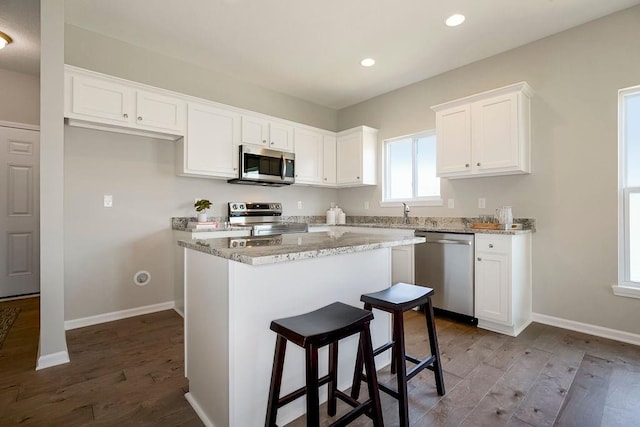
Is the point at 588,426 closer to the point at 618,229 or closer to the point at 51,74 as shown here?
the point at 618,229

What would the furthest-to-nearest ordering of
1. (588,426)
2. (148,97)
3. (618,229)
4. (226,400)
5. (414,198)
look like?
(414,198)
(148,97)
(618,229)
(588,426)
(226,400)

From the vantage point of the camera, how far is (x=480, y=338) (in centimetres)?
262

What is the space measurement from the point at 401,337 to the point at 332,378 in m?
0.42

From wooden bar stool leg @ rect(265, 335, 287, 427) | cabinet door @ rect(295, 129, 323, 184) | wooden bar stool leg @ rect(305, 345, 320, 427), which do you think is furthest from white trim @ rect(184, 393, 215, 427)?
cabinet door @ rect(295, 129, 323, 184)

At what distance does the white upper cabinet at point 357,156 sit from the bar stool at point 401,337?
2.74 meters

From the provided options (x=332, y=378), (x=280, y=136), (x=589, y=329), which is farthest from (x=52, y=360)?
(x=589, y=329)

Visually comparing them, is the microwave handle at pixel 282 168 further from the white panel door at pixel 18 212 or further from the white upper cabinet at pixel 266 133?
the white panel door at pixel 18 212

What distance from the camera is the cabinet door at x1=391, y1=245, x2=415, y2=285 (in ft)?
11.1

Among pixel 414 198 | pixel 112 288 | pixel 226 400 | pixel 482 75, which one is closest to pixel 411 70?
pixel 482 75

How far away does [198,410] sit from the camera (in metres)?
1.64

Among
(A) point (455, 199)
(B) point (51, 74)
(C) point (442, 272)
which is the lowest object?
(C) point (442, 272)

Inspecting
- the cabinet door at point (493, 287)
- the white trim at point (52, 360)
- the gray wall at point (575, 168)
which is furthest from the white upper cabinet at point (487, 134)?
the white trim at point (52, 360)

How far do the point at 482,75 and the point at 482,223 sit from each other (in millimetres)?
1682

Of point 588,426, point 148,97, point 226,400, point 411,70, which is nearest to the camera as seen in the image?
point 226,400
